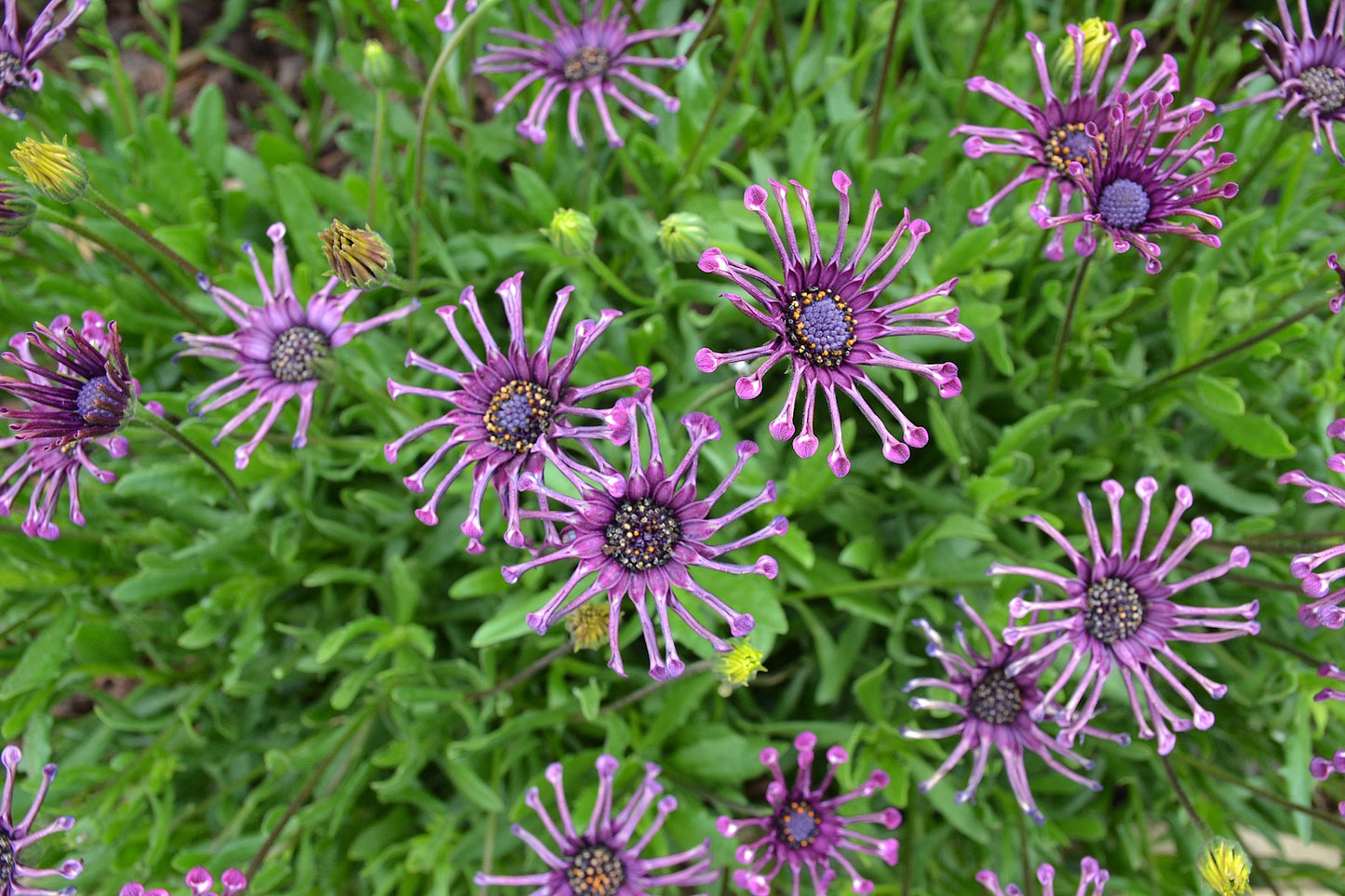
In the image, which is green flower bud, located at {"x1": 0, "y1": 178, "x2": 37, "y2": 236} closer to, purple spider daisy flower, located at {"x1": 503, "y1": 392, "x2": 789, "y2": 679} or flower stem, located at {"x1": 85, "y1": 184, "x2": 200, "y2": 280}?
flower stem, located at {"x1": 85, "y1": 184, "x2": 200, "y2": 280}

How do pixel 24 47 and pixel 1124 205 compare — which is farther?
pixel 24 47

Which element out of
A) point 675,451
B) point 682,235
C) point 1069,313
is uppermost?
point 1069,313

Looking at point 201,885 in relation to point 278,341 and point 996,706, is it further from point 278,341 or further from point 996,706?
point 996,706

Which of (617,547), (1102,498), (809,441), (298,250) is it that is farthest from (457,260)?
(1102,498)

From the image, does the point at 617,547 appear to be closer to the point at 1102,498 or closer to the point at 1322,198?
the point at 1102,498

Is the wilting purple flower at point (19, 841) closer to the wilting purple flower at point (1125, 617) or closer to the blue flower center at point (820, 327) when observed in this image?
the blue flower center at point (820, 327)

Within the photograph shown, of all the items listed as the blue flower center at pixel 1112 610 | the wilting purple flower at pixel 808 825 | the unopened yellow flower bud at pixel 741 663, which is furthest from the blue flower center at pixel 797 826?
the blue flower center at pixel 1112 610

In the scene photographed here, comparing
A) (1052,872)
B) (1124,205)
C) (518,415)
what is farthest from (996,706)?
(518,415)
